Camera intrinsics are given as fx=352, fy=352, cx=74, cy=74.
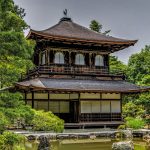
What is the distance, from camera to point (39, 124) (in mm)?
21188

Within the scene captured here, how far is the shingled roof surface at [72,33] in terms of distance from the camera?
27.9 m

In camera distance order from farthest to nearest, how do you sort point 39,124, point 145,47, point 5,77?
point 145,47, point 39,124, point 5,77

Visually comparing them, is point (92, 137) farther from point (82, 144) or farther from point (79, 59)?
point (79, 59)

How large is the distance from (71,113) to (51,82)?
3361 mm

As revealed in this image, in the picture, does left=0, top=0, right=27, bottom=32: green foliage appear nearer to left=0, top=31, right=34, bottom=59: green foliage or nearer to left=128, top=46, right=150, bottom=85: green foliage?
left=0, top=31, right=34, bottom=59: green foliage

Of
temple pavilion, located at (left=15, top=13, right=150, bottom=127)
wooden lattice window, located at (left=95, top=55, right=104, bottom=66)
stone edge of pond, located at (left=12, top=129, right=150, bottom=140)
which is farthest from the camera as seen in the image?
wooden lattice window, located at (left=95, top=55, right=104, bottom=66)

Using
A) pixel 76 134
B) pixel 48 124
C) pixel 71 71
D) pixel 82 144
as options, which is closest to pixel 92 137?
pixel 76 134

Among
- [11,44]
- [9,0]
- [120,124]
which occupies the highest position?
[9,0]

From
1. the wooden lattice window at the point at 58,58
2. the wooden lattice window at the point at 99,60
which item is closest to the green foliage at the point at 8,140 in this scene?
the wooden lattice window at the point at 58,58

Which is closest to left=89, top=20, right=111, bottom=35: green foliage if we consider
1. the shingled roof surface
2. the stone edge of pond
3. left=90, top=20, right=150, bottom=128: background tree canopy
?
left=90, top=20, right=150, bottom=128: background tree canopy

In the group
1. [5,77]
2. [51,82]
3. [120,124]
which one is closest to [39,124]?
[51,82]

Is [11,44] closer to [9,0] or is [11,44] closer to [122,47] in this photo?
[9,0]

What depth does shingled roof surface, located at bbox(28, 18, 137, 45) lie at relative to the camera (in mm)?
27889

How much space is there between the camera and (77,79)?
92.9ft
